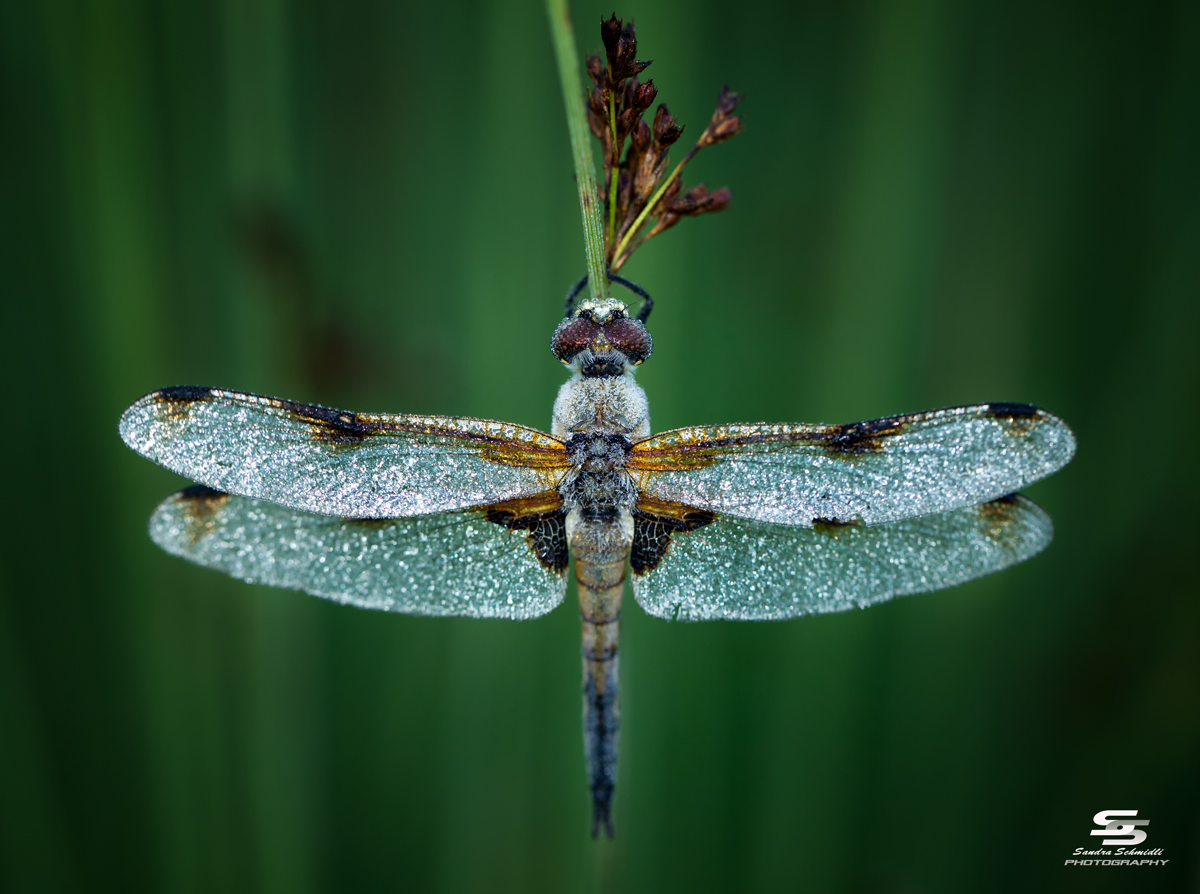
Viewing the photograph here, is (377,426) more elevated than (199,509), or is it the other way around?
(377,426)

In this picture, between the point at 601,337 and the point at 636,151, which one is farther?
the point at 601,337

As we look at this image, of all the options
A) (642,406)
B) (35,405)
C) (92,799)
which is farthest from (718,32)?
(92,799)

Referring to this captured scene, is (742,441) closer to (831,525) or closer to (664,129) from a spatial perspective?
(831,525)

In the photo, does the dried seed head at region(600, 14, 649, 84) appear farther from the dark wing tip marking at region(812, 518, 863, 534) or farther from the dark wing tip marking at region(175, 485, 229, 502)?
the dark wing tip marking at region(175, 485, 229, 502)

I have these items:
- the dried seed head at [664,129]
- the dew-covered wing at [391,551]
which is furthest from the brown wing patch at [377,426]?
the dried seed head at [664,129]

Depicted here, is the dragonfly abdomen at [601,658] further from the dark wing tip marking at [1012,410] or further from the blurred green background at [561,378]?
the dark wing tip marking at [1012,410]

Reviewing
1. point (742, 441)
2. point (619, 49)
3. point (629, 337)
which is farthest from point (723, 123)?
point (742, 441)
